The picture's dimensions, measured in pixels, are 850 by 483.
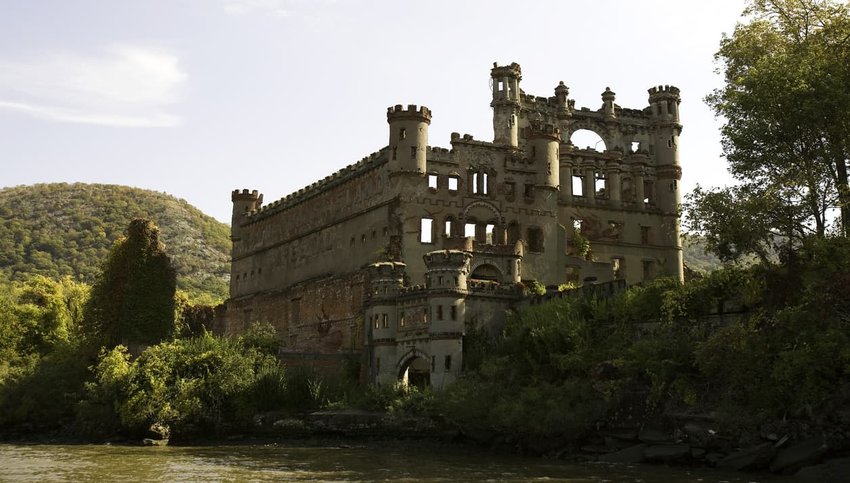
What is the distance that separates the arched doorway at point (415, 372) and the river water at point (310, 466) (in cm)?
620

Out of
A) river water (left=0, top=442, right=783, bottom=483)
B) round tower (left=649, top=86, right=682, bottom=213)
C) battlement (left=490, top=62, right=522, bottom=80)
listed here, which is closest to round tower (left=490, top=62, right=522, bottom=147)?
battlement (left=490, top=62, right=522, bottom=80)

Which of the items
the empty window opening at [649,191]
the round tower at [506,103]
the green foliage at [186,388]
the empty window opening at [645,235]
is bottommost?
the green foliage at [186,388]

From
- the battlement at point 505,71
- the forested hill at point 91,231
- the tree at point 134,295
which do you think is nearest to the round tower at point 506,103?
the battlement at point 505,71

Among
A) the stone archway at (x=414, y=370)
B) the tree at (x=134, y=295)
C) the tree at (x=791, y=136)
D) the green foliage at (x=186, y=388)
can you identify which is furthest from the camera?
the tree at (x=134, y=295)

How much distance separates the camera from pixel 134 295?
53.3 m

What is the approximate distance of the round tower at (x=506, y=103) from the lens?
60.5 meters

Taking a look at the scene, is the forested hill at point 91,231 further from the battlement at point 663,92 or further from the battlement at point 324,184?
the battlement at point 663,92

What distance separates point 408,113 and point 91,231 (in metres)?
Answer: 79.7

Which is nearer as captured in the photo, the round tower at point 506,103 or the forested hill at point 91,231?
the round tower at point 506,103

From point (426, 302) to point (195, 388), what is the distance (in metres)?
11.7

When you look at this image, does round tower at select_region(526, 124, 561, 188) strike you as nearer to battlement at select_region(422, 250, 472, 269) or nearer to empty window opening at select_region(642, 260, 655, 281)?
empty window opening at select_region(642, 260, 655, 281)

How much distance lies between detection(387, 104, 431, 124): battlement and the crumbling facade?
81 millimetres

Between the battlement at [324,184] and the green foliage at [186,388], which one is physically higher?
the battlement at [324,184]

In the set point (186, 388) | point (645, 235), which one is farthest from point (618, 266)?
point (186, 388)
